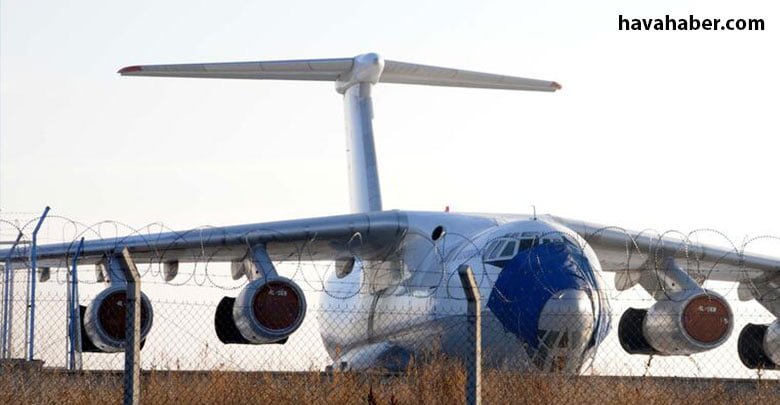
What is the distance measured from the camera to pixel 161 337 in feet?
30.9

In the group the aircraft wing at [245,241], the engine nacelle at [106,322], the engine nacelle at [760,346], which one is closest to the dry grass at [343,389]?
the engine nacelle at [106,322]

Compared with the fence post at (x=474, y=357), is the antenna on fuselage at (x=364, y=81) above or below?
above

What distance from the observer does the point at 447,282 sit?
1309cm

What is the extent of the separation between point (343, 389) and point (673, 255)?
8071 mm

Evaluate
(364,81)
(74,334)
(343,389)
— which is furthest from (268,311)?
(364,81)

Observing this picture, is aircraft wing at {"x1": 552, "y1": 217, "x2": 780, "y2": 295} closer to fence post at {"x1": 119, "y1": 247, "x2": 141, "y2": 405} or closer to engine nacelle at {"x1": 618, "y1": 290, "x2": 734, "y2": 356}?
engine nacelle at {"x1": 618, "y1": 290, "x2": 734, "y2": 356}

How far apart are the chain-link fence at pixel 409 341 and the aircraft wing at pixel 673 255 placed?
622 millimetres

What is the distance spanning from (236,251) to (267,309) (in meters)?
1.71

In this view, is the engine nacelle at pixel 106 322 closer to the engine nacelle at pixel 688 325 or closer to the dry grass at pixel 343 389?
the dry grass at pixel 343 389

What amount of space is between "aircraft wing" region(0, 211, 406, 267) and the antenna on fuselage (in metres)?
3.00

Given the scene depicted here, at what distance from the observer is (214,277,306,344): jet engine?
14000 mm

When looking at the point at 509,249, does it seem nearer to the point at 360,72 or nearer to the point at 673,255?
the point at 673,255

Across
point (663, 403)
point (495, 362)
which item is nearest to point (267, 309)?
point (495, 362)

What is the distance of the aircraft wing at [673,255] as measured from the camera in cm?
1559
